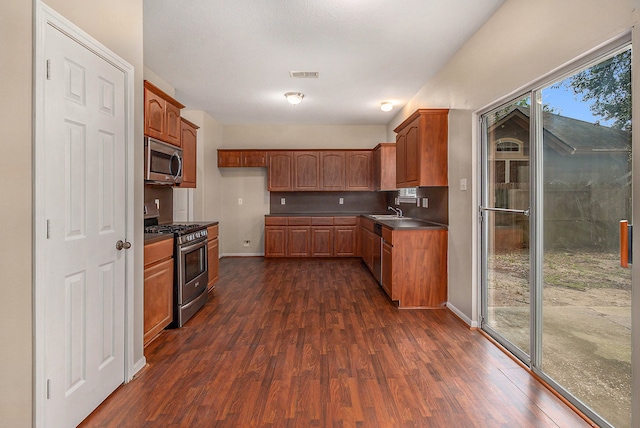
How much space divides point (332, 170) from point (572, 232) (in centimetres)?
515

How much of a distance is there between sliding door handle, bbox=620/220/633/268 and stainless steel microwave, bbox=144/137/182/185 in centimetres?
327

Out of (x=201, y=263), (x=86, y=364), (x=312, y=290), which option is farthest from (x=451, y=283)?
(x=86, y=364)

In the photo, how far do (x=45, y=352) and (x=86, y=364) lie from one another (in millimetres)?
351

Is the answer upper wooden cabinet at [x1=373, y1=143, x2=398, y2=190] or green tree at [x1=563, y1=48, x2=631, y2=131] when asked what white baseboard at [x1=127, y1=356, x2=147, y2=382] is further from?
upper wooden cabinet at [x1=373, y1=143, x2=398, y2=190]

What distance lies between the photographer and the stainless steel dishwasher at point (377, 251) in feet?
15.1

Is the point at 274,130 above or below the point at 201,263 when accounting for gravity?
above

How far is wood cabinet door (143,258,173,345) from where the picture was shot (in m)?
2.78

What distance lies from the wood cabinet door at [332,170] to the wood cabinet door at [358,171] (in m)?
0.12

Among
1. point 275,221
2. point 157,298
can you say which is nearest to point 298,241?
point 275,221

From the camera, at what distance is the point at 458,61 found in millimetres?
3629

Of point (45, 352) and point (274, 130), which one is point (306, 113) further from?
point (45, 352)

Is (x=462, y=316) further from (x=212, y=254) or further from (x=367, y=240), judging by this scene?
(x=212, y=254)

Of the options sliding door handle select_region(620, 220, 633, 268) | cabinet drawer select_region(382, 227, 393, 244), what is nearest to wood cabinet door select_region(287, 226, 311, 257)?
cabinet drawer select_region(382, 227, 393, 244)

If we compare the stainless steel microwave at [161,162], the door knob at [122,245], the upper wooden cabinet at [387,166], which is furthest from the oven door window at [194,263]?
the upper wooden cabinet at [387,166]
